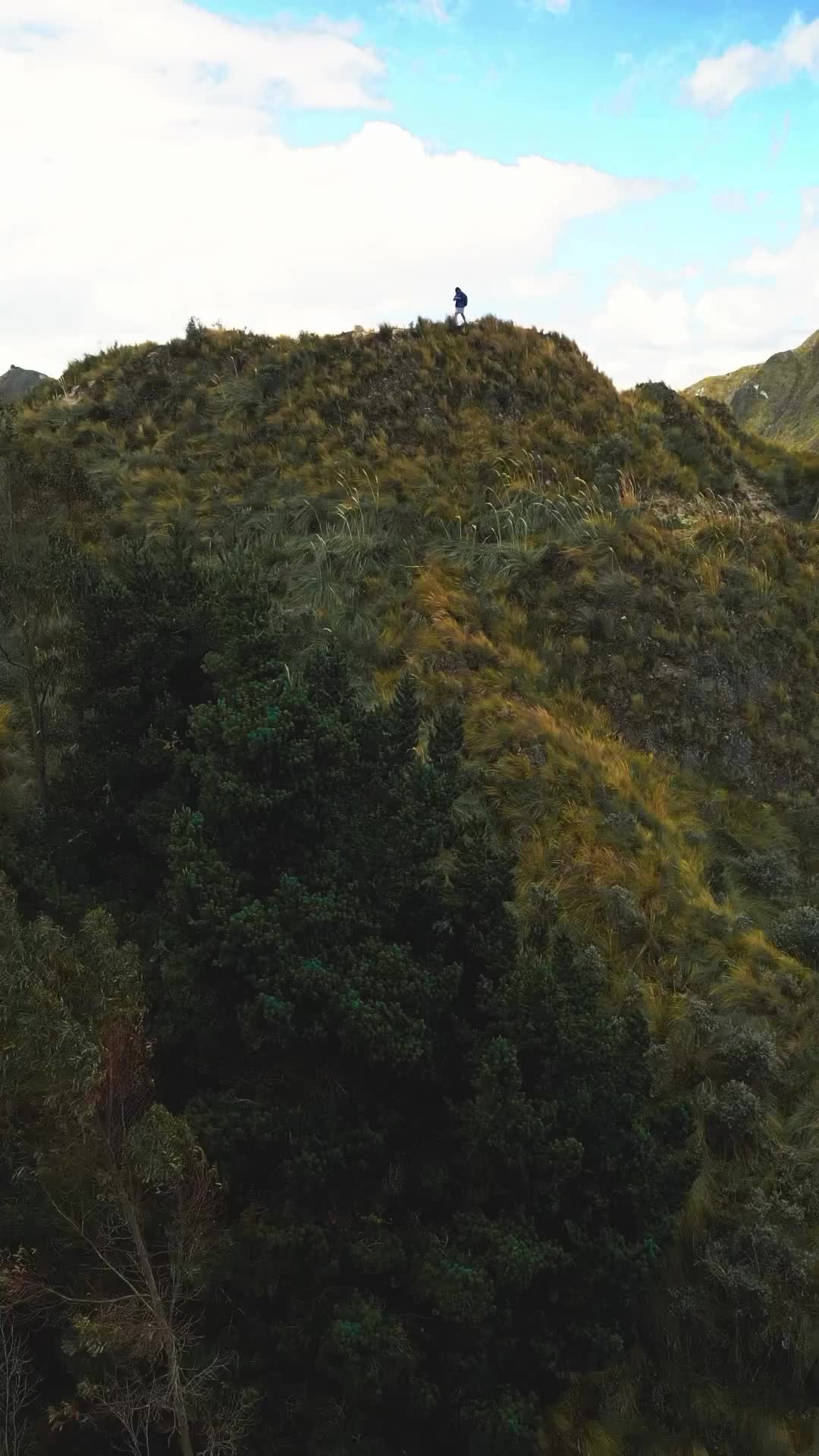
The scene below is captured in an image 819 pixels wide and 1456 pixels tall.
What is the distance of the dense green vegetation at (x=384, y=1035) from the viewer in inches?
268

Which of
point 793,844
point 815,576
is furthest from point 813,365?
point 793,844

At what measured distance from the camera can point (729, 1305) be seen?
879 centimetres

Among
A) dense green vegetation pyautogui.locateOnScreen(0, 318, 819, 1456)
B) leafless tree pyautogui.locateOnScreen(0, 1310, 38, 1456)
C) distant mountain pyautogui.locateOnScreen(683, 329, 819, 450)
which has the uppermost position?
distant mountain pyautogui.locateOnScreen(683, 329, 819, 450)

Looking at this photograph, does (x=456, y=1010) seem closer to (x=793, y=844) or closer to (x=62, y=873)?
(x=62, y=873)

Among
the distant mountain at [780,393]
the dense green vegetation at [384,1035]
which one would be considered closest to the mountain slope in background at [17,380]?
the dense green vegetation at [384,1035]

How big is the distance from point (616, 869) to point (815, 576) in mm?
10569

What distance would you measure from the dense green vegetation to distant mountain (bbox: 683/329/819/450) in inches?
3184

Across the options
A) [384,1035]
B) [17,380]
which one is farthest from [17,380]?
[384,1035]

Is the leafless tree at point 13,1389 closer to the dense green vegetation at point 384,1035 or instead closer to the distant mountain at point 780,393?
the dense green vegetation at point 384,1035

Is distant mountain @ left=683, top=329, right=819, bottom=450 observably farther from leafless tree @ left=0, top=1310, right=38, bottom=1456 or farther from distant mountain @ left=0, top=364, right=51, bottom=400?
leafless tree @ left=0, top=1310, right=38, bottom=1456

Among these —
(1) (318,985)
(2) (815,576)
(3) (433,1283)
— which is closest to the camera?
(3) (433,1283)

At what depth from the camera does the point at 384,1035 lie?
7348 mm

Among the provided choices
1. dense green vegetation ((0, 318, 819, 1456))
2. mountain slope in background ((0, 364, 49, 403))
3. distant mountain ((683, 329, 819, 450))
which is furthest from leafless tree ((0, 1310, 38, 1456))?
distant mountain ((683, 329, 819, 450))

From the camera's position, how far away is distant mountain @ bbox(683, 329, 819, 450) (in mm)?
90375
